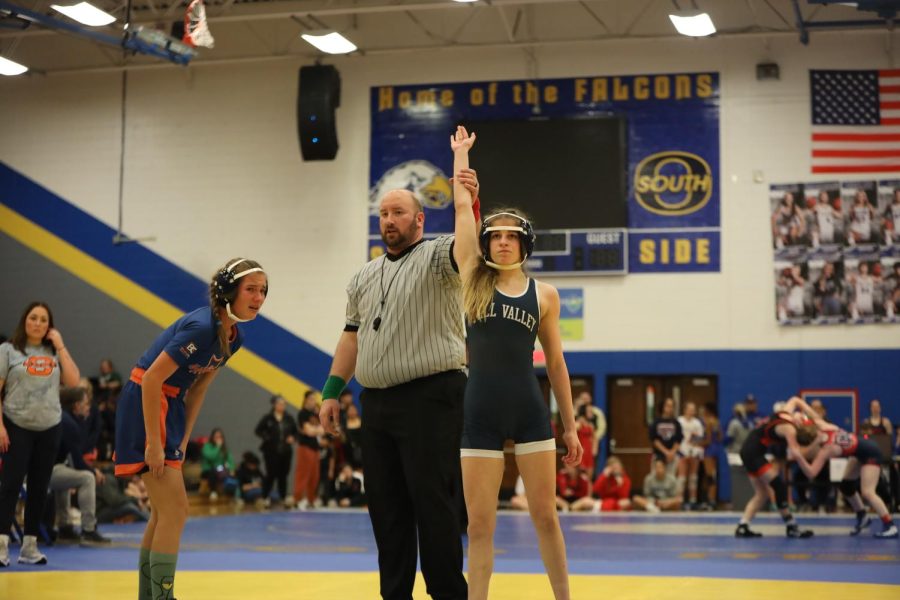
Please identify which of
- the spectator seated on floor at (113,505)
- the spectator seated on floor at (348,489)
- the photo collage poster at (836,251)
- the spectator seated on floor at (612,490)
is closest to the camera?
the spectator seated on floor at (113,505)

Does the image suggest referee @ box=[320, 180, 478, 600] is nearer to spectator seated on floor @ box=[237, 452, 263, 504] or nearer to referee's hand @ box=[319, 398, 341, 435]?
referee's hand @ box=[319, 398, 341, 435]

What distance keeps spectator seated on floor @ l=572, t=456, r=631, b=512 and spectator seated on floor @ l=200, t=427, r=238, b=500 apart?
6182 mm

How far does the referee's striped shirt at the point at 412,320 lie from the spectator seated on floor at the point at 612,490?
13.6m

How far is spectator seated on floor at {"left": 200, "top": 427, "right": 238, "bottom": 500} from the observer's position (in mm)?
19531

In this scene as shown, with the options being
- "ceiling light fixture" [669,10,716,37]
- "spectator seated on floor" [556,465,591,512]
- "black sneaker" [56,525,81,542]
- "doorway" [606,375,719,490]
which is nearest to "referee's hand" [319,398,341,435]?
"black sneaker" [56,525,81,542]

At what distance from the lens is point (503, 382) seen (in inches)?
201

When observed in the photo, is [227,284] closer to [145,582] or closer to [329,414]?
[329,414]

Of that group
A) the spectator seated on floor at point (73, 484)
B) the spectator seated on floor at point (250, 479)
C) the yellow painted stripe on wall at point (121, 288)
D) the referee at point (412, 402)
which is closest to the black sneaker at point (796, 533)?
the spectator seated on floor at point (73, 484)

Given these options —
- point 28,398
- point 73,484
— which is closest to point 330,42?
point 73,484

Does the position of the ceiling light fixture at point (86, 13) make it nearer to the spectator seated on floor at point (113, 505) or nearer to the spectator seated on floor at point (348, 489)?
the spectator seated on floor at point (113, 505)

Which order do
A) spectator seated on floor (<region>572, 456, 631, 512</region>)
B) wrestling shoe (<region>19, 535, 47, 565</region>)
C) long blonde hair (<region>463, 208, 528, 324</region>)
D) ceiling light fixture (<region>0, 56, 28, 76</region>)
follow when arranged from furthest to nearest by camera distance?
ceiling light fixture (<region>0, 56, 28, 76</region>)
spectator seated on floor (<region>572, 456, 631, 512</region>)
wrestling shoe (<region>19, 535, 47, 565</region>)
long blonde hair (<region>463, 208, 528, 324</region>)

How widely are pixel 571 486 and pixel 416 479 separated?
45.9ft

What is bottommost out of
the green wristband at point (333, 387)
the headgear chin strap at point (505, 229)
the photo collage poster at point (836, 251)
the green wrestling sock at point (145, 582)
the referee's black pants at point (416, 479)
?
the green wrestling sock at point (145, 582)

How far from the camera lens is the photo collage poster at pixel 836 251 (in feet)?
64.5
